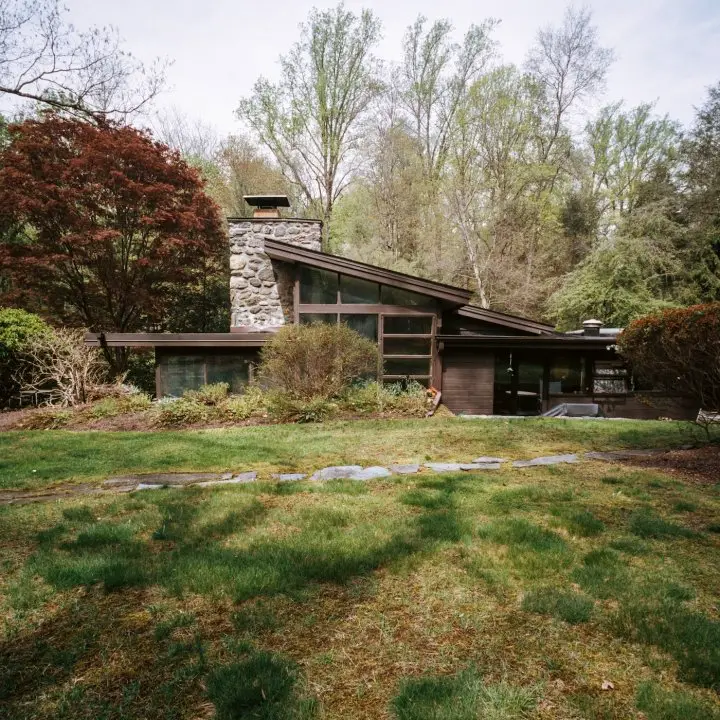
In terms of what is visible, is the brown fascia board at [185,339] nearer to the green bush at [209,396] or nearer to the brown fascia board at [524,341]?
the green bush at [209,396]

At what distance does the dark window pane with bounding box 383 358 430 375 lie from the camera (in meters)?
11.7

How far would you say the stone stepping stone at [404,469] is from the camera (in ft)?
16.8

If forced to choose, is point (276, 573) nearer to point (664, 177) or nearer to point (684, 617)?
point (684, 617)

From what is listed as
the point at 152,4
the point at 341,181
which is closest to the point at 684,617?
the point at 152,4

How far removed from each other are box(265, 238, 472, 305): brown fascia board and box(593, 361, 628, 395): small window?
465cm

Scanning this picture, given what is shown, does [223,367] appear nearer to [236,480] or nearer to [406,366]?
[406,366]

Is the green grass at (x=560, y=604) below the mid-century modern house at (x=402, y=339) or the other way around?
below

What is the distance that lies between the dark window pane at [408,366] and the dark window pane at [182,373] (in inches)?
196

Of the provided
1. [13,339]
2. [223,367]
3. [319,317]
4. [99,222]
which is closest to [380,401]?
[319,317]

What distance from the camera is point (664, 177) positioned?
19.1m

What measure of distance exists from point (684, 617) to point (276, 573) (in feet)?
7.47

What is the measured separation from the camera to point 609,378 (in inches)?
487

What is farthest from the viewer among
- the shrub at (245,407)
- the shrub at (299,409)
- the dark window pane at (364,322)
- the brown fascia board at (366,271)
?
the dark window pane at (364,322)

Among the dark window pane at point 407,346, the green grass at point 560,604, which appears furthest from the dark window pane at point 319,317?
the green grass at point 560,604
